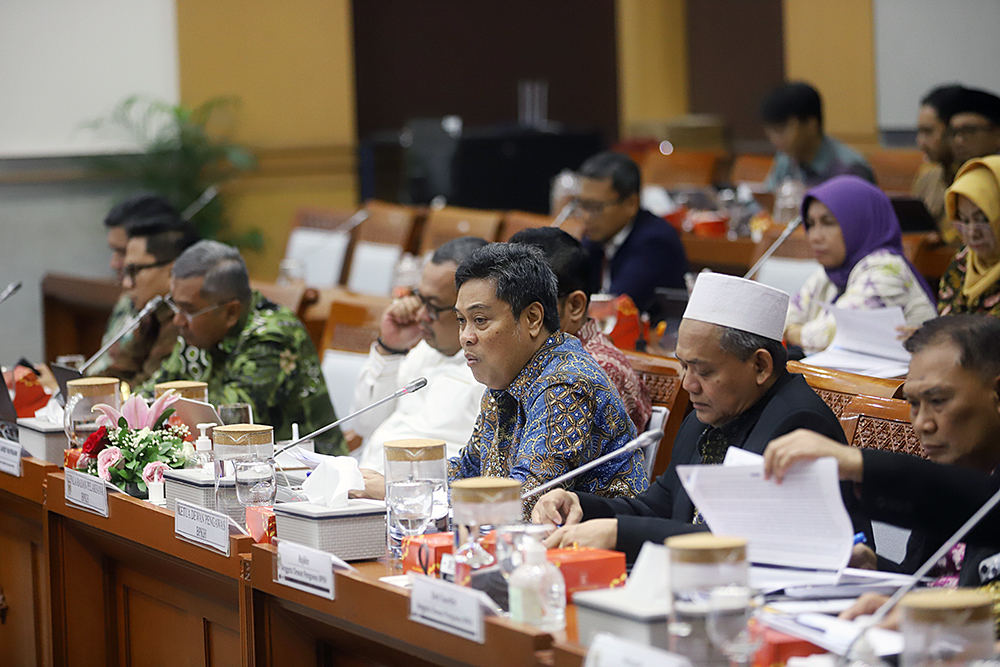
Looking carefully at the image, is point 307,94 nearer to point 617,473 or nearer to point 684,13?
point 684,13

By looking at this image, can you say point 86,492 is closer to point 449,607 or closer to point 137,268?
point 449,607

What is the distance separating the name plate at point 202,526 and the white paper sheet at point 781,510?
33.0 inches

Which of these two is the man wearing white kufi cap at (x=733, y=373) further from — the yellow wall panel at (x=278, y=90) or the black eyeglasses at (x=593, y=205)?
the yellow wall panel at (x=278, y=90)

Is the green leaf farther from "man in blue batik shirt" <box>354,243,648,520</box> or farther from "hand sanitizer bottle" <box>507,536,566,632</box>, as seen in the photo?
"hand sanitizer bottle" <box>507,536,566,632</box>

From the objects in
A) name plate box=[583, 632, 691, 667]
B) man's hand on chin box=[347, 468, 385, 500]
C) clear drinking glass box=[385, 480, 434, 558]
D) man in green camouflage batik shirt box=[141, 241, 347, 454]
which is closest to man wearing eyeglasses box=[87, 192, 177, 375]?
man in green camouflage batik shirt box=[141, 241, 347, 454]

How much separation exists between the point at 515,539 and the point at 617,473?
686mm

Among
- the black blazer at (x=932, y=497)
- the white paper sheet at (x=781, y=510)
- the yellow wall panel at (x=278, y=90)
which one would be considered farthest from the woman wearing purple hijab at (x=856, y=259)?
the yellow wall panel at (x=278, y=90)

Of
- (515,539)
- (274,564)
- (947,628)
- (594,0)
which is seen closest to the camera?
(947,628)

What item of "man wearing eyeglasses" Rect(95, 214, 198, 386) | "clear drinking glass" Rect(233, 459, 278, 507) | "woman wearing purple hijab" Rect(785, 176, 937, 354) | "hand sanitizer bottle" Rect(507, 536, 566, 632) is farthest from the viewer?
"man wearing eyeglasses" Rect(95, 214, 198, 386)

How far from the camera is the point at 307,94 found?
23.5 feet

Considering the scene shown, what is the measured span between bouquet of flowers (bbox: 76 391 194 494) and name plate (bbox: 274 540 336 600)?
0.56 m

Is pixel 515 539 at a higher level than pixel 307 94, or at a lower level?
lower

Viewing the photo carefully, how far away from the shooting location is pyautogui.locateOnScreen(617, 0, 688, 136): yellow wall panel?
A: 9.13 metres

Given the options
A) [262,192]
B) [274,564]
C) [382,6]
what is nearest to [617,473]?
[274,564]
